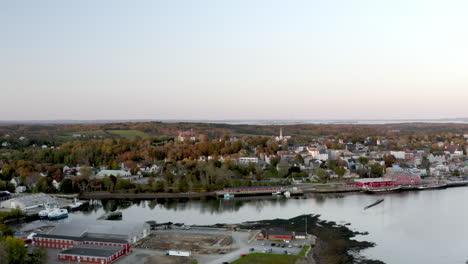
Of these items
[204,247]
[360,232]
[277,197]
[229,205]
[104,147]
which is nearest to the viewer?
[204,247]

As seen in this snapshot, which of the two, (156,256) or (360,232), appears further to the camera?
(360,232)

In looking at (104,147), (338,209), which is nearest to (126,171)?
(104,147)

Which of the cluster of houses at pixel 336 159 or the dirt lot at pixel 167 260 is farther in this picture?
the cluster of houses at pixel 336 159

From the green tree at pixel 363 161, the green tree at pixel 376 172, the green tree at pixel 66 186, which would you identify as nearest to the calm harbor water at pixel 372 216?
the green tree at pixel 66 186

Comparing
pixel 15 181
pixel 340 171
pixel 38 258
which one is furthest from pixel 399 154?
pixel 38 258

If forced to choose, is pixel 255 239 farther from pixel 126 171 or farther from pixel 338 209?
pixel 126 171

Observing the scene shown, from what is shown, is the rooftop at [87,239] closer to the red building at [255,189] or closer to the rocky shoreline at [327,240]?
the rocky shoreline at [327,240]
